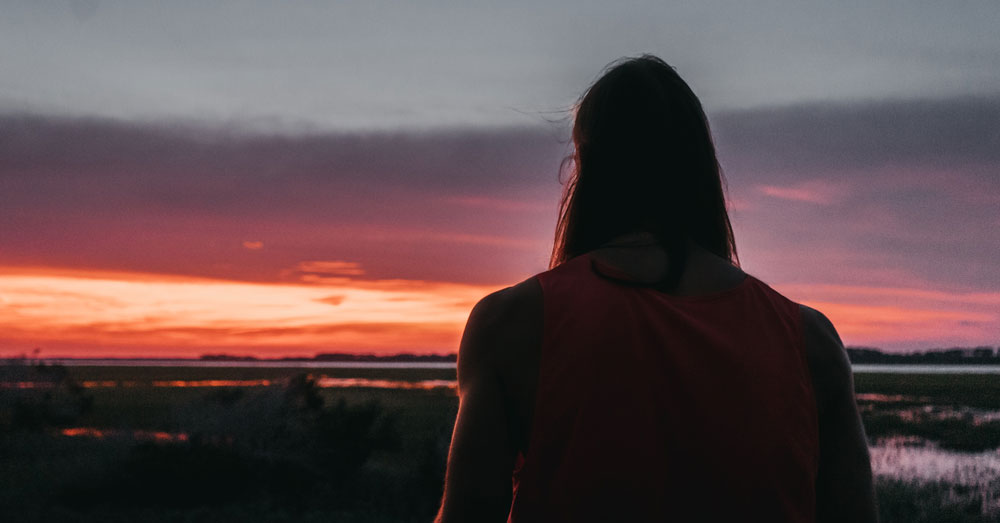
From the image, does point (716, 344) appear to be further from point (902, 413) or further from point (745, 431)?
point (902, 413)

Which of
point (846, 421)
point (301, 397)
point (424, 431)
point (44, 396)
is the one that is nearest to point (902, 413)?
point (424, 431)

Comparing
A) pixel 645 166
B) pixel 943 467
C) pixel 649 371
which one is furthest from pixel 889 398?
pixel 649 371

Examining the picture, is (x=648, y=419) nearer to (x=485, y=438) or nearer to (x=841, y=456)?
(x=485, y=438)

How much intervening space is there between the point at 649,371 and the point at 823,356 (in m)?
0.47

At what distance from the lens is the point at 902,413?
48594mm

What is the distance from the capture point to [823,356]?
186 cm

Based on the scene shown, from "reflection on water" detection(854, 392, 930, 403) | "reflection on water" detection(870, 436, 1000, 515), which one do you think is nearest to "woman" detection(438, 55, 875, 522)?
"reflection on water" detection(870, 436, 1000, 515)

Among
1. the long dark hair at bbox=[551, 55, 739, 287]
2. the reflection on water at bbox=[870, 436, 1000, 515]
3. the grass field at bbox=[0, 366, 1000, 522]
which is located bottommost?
the reflection on water at bbox=[870, 436, 1000, 515]

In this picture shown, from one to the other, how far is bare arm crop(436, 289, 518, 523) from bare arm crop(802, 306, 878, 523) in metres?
0.69

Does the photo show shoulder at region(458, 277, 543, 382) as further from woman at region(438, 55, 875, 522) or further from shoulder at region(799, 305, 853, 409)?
shoulder at region(799, 305, 853, 409)

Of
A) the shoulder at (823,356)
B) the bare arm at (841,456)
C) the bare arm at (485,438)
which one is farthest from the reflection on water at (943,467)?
the bare arm at (485,438)

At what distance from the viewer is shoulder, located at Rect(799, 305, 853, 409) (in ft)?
6.08

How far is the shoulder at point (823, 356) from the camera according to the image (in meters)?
1.85

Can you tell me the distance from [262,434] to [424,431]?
23070mm
